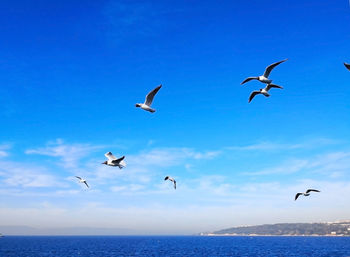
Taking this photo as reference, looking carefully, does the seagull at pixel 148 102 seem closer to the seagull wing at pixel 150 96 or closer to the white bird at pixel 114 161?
the seagull wing at pixel 150 96

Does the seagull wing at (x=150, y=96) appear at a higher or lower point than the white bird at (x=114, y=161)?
higher

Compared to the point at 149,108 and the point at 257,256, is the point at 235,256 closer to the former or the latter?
the point at 257,256

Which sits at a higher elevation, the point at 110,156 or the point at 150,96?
the point at 150,96

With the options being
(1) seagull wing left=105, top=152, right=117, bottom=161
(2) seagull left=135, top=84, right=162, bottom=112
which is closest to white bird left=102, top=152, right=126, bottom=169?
(1) seagull wing left=105, top=152, right=117, bottom=161

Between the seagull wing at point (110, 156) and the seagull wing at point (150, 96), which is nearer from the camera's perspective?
the seagull wing at point (150, 96)

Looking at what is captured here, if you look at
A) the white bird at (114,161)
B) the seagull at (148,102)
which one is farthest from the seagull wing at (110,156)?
the seagull at (148,102)

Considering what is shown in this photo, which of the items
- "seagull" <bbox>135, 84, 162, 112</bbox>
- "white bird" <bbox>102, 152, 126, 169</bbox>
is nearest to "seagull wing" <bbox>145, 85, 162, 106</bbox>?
"seagull" <bbox>135, 84, 162, 112</bbox>

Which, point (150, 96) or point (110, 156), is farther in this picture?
point (110, 156)

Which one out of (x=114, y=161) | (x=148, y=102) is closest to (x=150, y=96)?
(x=148, y=102)

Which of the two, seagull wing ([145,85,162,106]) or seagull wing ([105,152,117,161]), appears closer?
seagull wing ([145,85,162,106])

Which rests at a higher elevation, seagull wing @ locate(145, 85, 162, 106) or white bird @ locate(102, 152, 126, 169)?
seagull wing @ locate(145, 85, 162, 106)

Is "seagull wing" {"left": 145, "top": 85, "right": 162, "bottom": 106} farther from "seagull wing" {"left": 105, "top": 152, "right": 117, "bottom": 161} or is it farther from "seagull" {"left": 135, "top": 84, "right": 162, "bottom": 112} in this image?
"seagull wing" {"left": 105, "top": 152, "right": 117, "bottom": 161}

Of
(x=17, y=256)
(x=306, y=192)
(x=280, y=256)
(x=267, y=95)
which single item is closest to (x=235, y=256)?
A: (x=280, y=256)

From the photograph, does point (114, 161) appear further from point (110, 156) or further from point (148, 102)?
point (148, 102)
